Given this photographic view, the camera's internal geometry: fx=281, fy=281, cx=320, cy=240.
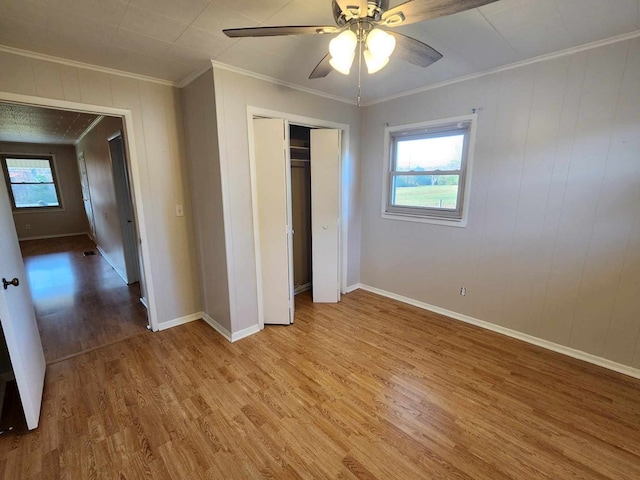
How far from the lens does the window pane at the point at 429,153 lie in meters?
3.02

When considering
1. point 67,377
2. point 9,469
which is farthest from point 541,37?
point 67,377

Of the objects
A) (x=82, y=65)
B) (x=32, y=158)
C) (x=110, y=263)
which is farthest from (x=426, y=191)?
(x=32, y=158)

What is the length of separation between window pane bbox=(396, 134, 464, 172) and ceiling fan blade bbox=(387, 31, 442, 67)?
5.21ft

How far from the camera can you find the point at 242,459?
1604 millimetres

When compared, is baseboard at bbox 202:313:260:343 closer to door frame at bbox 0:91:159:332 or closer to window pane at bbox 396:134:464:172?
door frame at bbox 0:91:159:332

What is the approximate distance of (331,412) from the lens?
1.92 metres

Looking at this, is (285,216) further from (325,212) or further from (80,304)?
(80,304)

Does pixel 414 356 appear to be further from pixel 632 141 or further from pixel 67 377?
pixel 67 377

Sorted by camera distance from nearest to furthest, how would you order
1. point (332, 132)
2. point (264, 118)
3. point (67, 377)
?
point (67, 377), point (264, 118), point (332, 132)

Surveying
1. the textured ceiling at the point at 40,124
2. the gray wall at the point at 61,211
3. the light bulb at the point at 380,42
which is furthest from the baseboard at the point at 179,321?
the gray wall at the point at 61,211

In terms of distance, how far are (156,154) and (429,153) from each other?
2913mm

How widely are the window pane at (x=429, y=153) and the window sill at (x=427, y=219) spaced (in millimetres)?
551

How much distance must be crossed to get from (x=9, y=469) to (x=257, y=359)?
59.4 inches

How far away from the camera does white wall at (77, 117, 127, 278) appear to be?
13.4 ft
